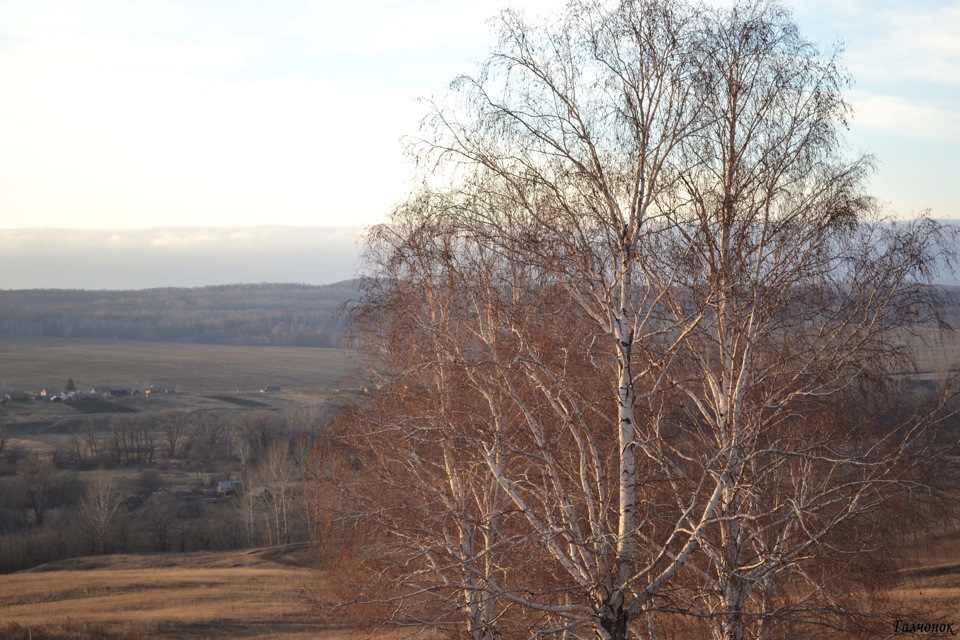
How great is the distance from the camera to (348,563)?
677 inches

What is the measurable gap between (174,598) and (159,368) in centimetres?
14331

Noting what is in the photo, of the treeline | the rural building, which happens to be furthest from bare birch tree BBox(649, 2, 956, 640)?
the rural building

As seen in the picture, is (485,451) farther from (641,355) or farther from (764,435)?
(764,435)

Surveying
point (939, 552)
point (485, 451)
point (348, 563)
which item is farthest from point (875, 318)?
point (939, 552)

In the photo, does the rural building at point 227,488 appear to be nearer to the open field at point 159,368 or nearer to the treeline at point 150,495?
the treeline at point 150,495

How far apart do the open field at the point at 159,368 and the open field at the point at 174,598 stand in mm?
89423

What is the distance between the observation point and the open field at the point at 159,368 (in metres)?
151

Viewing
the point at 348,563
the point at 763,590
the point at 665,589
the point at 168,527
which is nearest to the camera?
the point at 665,589

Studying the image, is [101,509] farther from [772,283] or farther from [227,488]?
[772,283]

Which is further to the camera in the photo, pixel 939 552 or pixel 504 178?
pixel 939 552

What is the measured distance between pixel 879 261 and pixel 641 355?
11.1 feet

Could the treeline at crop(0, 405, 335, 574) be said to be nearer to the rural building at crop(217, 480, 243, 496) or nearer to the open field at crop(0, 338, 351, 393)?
the rural building at crop(217, 480, 243, 496)

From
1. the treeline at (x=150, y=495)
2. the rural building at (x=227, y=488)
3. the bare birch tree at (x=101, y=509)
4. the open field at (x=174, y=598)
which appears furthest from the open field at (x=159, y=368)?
the open field at (x=174, y=598)

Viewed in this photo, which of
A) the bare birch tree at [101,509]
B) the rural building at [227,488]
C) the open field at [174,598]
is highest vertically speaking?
the open field at [174,598]
